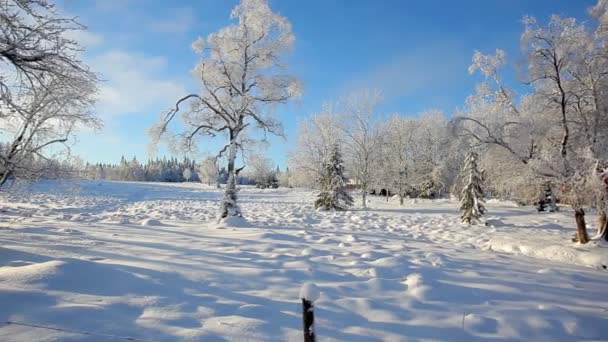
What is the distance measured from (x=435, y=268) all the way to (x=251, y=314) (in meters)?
3.90

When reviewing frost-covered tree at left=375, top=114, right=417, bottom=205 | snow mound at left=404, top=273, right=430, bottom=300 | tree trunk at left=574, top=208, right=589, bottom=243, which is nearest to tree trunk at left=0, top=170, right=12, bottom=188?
snow mound at left=404, top=273, right=430, bottom=300

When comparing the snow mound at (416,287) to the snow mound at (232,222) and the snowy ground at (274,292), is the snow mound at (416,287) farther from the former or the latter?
the snow mound at (232,222)

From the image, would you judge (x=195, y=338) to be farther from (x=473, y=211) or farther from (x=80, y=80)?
(x=473, y=211)

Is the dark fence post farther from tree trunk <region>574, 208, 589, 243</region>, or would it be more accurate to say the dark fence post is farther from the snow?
tree trunk <region>574, 208, 589, 243</region>

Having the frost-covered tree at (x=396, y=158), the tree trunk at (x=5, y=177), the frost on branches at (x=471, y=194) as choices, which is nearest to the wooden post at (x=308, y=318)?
the tree trunk at (x=5, y=177)

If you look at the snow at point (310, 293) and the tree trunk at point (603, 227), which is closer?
the snow at point (310, 293)

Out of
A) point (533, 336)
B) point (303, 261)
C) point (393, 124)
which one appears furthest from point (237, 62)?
point (393, 124)

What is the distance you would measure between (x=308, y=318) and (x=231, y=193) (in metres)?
9.54

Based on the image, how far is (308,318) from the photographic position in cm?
277

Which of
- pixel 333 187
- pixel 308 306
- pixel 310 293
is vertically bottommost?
pixel 308 306

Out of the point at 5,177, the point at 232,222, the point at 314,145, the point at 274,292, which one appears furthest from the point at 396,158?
the point at 5,177

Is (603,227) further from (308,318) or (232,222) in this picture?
(232,222)

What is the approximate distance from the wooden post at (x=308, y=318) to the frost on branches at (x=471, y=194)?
1605 centimetres

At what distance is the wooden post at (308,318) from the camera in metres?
2.75
